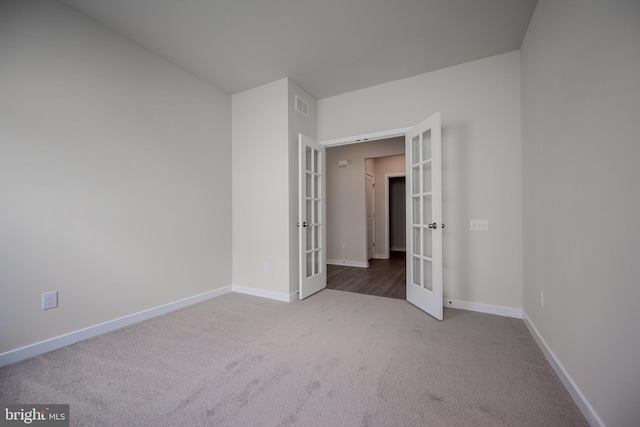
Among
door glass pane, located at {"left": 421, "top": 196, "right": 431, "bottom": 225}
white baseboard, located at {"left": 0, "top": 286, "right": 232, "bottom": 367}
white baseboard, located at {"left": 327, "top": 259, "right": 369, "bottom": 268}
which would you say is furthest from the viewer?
white baseboard, located at {"left": 327, "top": 259, "right": 369, "bottom": 268}

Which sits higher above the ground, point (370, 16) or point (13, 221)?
point (370, 16)

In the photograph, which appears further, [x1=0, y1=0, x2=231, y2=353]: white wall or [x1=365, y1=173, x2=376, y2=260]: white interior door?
[x1=365, y1=173, x2=376, y2=260]: white interior door

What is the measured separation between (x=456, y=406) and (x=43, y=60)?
375cm

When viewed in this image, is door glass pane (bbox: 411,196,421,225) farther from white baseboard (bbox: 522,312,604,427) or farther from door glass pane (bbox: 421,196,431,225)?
white baseboard (bbox: 522,312,604,427)

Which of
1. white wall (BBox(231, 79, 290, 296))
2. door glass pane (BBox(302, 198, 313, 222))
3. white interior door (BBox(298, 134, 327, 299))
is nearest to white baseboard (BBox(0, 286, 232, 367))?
white wall (BBox(231, 79, 290, 296))

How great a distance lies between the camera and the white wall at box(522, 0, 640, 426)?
98cm

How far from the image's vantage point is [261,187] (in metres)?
3.32

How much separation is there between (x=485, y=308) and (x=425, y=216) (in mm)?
1177

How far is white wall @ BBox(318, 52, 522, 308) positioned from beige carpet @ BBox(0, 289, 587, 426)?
46 cm

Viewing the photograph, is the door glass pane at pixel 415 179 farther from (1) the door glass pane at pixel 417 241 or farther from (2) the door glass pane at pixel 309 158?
(2) the door glass pane at pixel 309 158

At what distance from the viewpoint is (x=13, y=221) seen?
5.81 feet

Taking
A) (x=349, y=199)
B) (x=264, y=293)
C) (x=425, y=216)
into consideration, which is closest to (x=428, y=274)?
(x=425, y=216)

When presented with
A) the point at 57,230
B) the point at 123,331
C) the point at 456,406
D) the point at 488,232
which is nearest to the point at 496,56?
the point at 488,232

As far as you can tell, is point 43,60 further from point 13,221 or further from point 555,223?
point 555,223
